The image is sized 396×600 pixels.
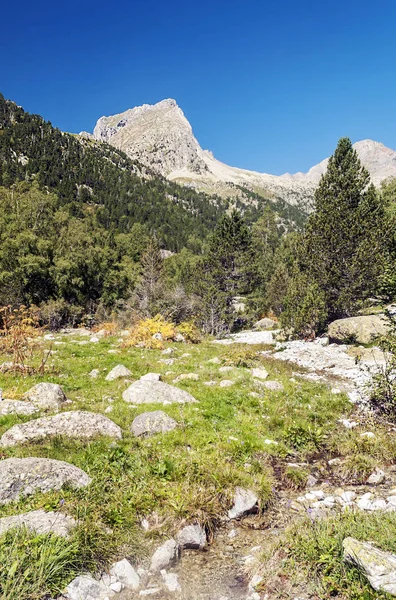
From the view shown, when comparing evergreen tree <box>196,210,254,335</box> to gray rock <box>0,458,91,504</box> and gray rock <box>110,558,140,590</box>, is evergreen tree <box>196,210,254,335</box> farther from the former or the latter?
gray rock <box>110,558,140,590</box>

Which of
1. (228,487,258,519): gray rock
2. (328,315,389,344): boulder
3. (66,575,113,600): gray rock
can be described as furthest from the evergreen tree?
(66,575,113,600): gray rock

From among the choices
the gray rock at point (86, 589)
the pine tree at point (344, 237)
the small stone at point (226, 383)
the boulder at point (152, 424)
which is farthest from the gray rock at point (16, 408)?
the pine tree at point (344, 237)

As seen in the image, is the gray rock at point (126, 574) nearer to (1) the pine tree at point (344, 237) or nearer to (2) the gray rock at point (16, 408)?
(2) the gray rock at point (16, 408)

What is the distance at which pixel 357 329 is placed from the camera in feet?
78.5

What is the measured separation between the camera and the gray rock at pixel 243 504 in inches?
255

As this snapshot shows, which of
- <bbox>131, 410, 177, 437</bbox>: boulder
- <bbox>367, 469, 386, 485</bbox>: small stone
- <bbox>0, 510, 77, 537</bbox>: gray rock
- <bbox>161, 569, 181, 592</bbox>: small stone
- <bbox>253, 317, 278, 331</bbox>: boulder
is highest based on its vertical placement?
<bbox>0, 510, 77, 537</bbox>: gray rock

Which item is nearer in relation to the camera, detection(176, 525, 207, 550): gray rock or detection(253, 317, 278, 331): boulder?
detection(176, 525, 207, 550): gray rock

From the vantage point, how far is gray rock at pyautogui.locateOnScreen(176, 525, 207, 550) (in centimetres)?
568

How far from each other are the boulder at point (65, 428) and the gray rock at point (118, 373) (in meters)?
4.47

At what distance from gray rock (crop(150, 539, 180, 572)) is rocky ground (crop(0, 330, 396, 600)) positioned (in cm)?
2

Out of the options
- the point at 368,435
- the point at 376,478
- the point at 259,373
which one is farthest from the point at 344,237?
the point at 376,478

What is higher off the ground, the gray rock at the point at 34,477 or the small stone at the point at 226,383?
the gray rock at the point at 34,477

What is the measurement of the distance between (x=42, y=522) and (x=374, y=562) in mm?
4852

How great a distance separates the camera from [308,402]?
478 inches
